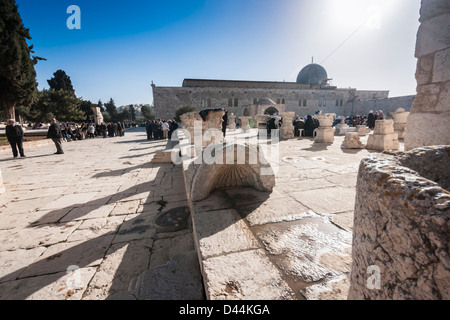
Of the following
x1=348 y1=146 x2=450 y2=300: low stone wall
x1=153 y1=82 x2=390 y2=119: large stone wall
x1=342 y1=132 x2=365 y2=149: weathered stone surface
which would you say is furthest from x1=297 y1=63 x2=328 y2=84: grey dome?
x1=348 y1=146 x2=450 y2=300: low stone wall

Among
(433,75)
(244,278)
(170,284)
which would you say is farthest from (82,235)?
(433,75)

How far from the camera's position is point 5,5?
13.3m

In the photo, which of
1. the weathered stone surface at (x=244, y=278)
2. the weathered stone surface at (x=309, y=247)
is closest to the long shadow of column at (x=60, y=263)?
the weathered stone surface at (x=244, y=278)

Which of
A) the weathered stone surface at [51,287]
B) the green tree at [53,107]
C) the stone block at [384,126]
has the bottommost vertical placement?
the weathered stone surface at [51,287]

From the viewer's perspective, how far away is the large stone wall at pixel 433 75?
1.95 meters

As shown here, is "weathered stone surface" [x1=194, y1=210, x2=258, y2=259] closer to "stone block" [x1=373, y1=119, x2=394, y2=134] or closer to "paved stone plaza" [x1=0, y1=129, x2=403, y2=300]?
"paved stone plaza" [x1=0, y1=129, x2=403, y2=300]

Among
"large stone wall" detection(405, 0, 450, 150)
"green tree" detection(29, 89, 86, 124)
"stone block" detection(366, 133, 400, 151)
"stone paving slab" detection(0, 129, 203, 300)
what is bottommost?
"stone paving slab" detection(0, 129, 203, 300)

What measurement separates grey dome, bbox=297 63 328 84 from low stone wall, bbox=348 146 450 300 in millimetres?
46675

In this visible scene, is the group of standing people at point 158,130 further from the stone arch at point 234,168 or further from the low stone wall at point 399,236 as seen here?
the low stone wall at point 399,236

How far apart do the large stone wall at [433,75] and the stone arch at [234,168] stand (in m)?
1.83

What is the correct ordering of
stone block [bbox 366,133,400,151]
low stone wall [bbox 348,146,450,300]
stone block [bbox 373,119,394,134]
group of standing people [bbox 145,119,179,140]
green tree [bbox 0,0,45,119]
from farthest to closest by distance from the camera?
group of standing people [bbox 145,119,179,140] → green tree [bbox 0,0,45,119] → stone block [bbox 366,133,400,151] → stone block [bbox 373,119,394,134] → low stone wall [bbox 348,146,450,300]

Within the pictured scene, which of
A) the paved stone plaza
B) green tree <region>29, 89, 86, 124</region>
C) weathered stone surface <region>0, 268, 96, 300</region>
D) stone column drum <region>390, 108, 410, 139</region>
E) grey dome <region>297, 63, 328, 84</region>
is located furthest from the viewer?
grey dome <region>297, 63, 328, 84</region>

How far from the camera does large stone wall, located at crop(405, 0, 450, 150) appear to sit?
1.95 meters
